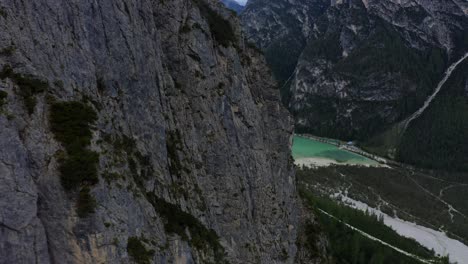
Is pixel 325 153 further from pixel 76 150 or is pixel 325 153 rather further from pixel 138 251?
pixel 76 150

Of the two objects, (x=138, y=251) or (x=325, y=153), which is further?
(x=325, y=153)

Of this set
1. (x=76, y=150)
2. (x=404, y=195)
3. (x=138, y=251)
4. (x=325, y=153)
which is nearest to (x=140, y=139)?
(x=76, y=150)

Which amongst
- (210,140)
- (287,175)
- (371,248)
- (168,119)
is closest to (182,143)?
(168,119)

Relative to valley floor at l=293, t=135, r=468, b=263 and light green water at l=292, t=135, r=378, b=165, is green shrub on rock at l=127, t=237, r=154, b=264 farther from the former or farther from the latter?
light green water at l=292, t=135, r=378, b=165

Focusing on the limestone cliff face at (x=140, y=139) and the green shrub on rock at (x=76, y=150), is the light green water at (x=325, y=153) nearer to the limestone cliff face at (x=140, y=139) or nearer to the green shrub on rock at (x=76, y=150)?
the limestone cliff face at (x=140, y=139)

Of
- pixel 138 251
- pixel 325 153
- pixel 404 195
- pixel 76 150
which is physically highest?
pixel 76 150

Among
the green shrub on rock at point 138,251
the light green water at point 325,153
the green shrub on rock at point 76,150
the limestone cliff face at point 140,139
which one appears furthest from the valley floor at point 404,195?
the green shrub on rock at point 76,150

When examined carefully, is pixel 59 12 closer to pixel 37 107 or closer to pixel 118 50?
pixel 118 50
